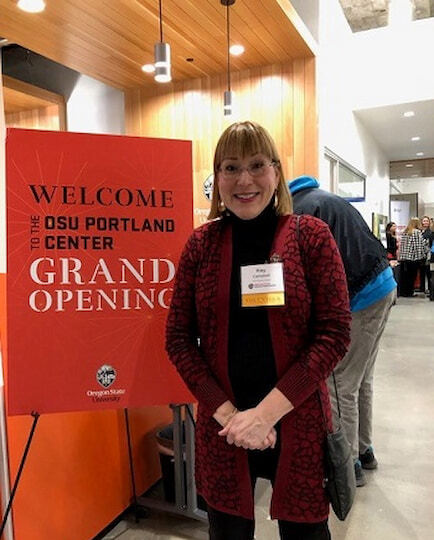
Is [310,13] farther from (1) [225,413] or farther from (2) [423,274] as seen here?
(2) [423,274]

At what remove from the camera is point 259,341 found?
1.15 m

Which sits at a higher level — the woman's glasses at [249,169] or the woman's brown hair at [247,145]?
the woman's brown hair at [247,145]

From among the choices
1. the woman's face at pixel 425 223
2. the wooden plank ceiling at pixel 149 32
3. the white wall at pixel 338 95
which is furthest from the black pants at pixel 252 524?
the woman's face at pixel 425 223

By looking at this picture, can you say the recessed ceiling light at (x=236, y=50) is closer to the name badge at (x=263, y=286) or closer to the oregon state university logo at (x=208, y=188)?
the oregon state university logo at (x=208, y=188)

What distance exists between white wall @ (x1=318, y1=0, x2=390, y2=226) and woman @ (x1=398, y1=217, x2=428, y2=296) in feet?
6.03

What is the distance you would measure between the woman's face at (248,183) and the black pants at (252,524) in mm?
627

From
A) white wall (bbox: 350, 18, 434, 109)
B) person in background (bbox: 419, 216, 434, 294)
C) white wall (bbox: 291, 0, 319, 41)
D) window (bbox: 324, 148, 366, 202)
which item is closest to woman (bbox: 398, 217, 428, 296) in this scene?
person in background (bbox: 419, 216, 434, 294)

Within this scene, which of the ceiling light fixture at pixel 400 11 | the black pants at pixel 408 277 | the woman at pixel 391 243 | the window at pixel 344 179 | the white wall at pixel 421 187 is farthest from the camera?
the white wall at pixel 421 187

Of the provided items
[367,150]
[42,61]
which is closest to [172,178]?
[42,61]

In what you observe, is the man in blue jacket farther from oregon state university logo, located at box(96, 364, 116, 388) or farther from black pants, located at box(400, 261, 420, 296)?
black pants, located at box(400, 261, 420, 296)

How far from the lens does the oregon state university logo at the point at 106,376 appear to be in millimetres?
1606

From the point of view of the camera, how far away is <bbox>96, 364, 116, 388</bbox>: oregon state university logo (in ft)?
5.27

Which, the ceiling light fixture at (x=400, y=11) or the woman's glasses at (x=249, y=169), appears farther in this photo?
the ceiling light fixture at (x=400, y=11)

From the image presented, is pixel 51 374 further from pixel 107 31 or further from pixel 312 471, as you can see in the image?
pixel 107 31
